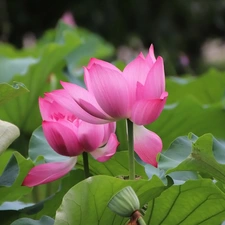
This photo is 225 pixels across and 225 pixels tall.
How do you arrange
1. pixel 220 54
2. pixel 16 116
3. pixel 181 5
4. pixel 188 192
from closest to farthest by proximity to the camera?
pixel 188 192 < pixel 16 116 < pixel 181 5 < pixel 220 54

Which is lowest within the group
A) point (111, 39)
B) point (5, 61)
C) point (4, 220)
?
point (111, 39)

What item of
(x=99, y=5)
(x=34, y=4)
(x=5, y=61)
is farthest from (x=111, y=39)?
(x=5, y=61)

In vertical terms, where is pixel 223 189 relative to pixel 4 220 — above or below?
above

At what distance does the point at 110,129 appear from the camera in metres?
0.85

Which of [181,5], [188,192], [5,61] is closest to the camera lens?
[188,192]

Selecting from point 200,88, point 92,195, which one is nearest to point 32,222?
point 92,195

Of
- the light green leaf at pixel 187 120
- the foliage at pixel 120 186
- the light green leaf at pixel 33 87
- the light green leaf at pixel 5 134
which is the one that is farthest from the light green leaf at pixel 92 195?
Answer: the light green leaf at pixel 33 87

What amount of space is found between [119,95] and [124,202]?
138 mm

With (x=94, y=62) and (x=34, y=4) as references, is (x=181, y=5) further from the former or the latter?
(x=94, y=62)

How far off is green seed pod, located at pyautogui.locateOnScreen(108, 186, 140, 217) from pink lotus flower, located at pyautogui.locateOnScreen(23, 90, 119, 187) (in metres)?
0.14

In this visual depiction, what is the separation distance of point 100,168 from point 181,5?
7687mm

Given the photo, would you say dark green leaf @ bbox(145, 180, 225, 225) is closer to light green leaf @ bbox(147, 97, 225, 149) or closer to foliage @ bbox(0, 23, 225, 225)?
foliage @ bbox(0, 23, 225, 225)

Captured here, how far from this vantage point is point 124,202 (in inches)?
26.7

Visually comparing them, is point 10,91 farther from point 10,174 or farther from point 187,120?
point 187,120
